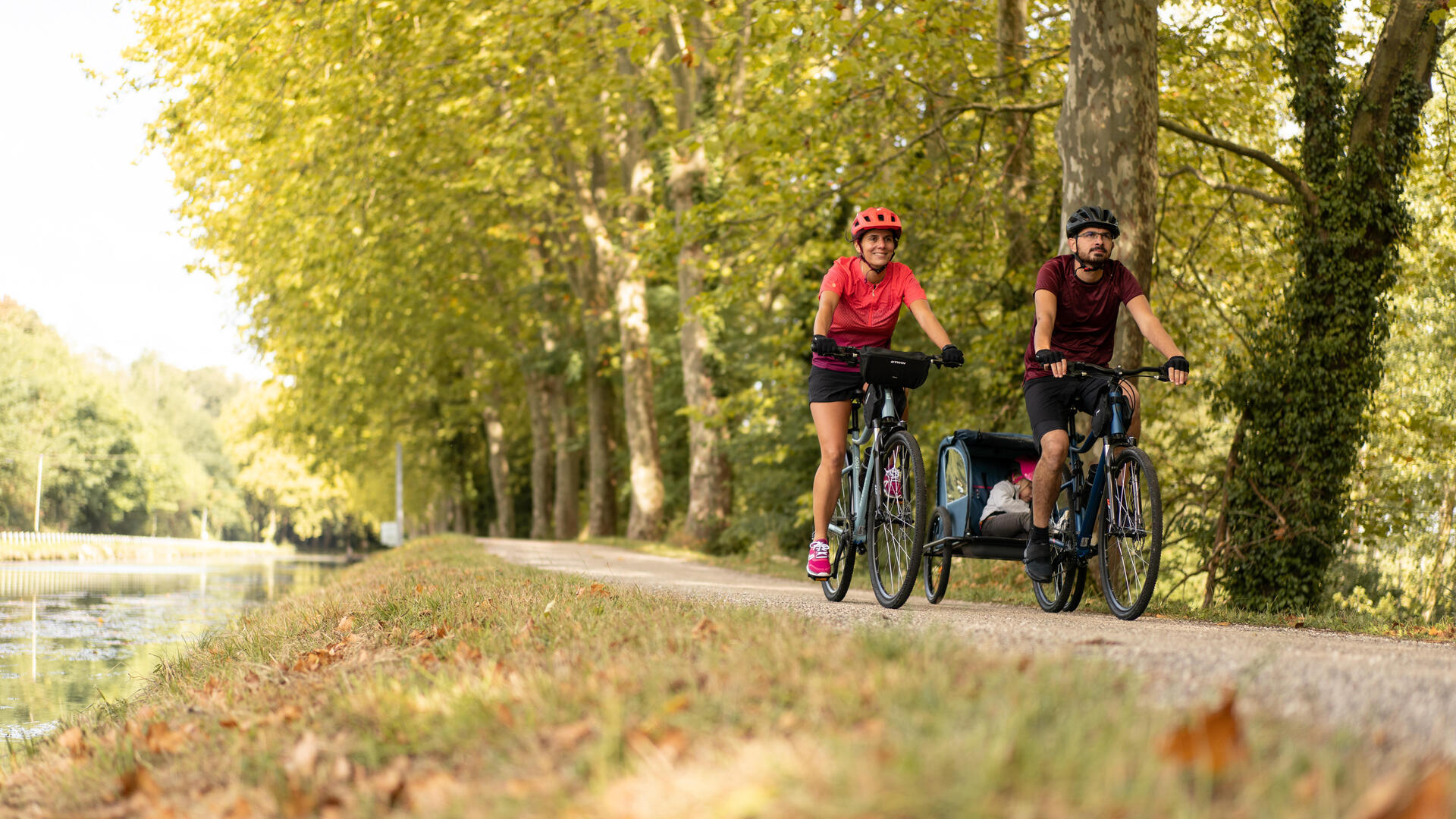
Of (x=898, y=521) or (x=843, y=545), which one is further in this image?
(x=843, y=545)

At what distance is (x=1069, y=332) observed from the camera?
7.40m

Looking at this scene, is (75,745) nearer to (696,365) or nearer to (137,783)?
(137,783)

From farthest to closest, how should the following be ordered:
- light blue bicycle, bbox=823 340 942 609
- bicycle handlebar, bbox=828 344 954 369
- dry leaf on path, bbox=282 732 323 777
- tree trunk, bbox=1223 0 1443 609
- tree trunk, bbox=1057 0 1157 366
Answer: tree trunk, bbox=1223 0 1443 609
tree trunk, bbox=1057 0 1157 366
bicycle handlebar, bbox=828 344 954 369
light blue bicycle, bbox=823 340 942 609
dry leaf on path, bbox=282 732 323 777

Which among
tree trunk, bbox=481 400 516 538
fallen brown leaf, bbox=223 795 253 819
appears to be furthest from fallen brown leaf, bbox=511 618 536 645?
tree trunk, bbox=481 400 516 538

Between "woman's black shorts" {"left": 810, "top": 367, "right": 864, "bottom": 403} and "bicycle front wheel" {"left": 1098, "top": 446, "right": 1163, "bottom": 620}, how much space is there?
1.68 m

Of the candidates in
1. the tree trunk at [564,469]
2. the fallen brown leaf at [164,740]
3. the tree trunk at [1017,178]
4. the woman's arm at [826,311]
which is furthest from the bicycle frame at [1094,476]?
the tree trunk at [564,469]

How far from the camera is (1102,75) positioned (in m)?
9.77

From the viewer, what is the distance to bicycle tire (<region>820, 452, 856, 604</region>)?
795cm

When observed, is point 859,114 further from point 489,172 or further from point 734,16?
point 489,172

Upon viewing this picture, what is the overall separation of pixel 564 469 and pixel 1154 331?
2676 centimetres

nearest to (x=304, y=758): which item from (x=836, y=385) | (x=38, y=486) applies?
(x=836, y=385)

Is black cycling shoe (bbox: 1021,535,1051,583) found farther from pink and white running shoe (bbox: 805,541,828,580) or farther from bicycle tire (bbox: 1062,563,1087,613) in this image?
pink and white running shoe (bbox: 805,541,828,580)

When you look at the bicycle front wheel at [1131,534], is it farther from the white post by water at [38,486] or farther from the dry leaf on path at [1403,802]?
the white post by water at [38,486]

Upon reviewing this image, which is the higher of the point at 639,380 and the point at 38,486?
the point at 639,380
